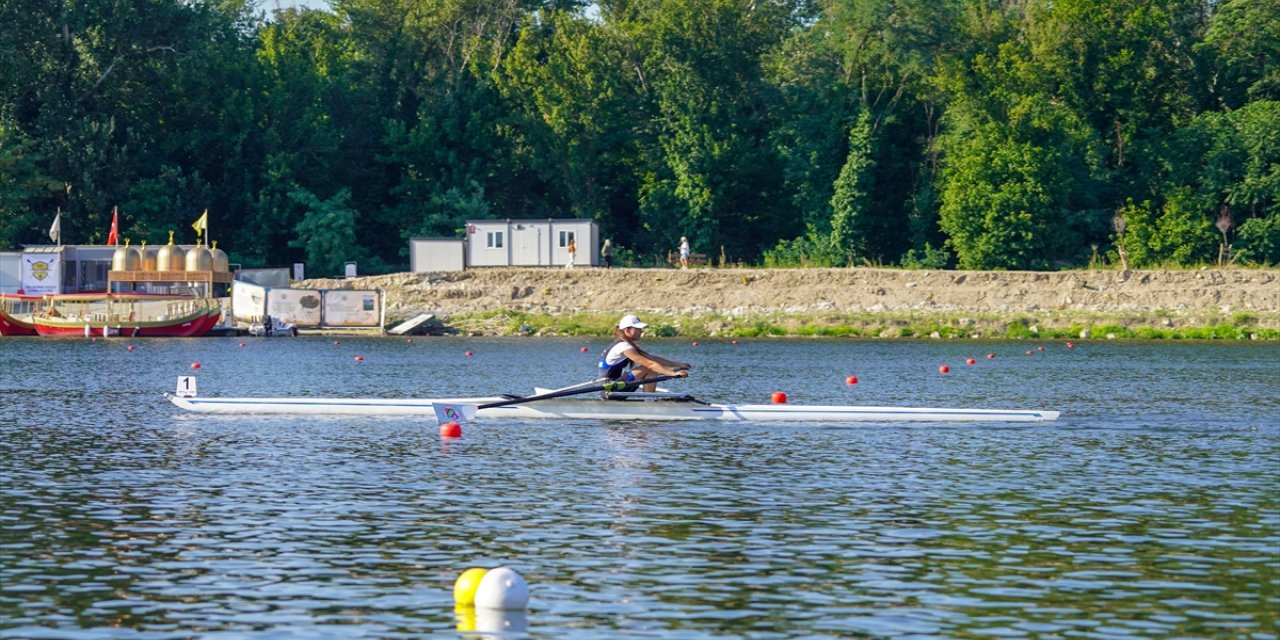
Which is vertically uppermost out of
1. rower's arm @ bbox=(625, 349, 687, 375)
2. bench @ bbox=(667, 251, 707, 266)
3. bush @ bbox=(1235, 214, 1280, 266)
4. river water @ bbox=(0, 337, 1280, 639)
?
bush @ bbox=(1235, 214, 1280, 266)

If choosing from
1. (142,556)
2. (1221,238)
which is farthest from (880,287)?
(142,556)

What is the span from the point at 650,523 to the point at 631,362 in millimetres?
13233

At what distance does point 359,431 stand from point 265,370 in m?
21.4

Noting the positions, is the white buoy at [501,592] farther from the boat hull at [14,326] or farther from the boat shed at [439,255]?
the boat shed at [439,255]

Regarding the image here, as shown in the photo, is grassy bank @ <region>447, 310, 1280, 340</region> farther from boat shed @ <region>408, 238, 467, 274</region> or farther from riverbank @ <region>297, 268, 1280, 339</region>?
boat shed @ <region>408, 238, 467, 274</region>

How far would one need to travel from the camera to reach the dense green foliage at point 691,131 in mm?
89188

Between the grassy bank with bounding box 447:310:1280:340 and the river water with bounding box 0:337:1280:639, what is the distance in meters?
34.5

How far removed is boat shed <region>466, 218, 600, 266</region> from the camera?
293 feet

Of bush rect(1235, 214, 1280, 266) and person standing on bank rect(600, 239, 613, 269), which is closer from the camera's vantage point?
bush rect(1235, 214, 1280, 266)

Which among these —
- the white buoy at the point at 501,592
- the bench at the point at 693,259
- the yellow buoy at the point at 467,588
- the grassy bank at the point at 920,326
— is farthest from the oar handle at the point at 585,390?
the bench at the point at 693,259

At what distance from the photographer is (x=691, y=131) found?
96500 mm

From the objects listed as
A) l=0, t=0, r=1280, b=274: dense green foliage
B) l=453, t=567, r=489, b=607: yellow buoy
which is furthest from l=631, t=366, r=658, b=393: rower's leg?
l=0, t=0, r=1280, b=274: dense green foliage

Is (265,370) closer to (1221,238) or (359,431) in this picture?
(359,431)

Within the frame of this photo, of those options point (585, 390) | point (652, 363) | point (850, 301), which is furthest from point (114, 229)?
point (652, 363)
